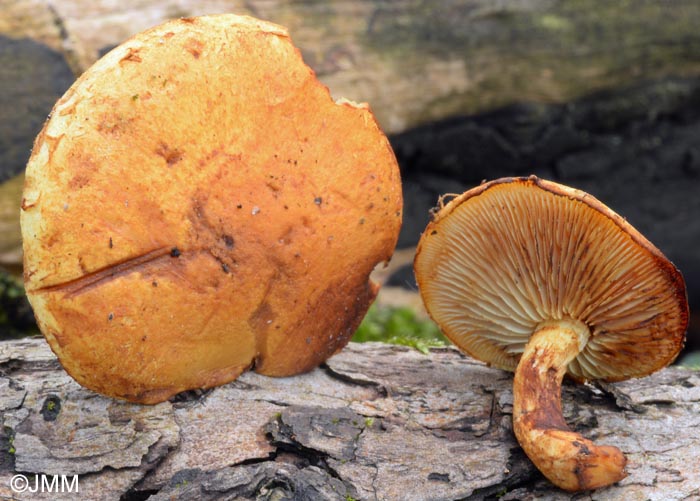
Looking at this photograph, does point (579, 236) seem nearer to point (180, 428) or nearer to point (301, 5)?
point (180, 428)

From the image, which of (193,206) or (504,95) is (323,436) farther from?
(504,95)

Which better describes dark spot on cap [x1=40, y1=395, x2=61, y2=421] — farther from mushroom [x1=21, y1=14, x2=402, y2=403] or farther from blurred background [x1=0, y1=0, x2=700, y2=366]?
blurred background [x1=0, y1=0, x2=700, y2=366]

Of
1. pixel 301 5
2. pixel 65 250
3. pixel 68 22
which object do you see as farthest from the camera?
pixel 301 5

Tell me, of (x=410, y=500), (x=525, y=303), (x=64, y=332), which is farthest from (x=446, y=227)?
(x=64, y=332)

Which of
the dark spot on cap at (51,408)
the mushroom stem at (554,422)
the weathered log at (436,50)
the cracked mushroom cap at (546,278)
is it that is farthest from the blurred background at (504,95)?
the dark spot on cap at (51,408)

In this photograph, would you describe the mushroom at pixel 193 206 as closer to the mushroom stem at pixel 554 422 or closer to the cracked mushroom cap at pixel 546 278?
the cracked mushroom cap at pixel 546 278

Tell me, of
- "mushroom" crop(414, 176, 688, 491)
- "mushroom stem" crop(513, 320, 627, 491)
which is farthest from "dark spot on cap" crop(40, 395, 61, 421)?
"mushroom stem" crop(513, 320, 627, 491)
